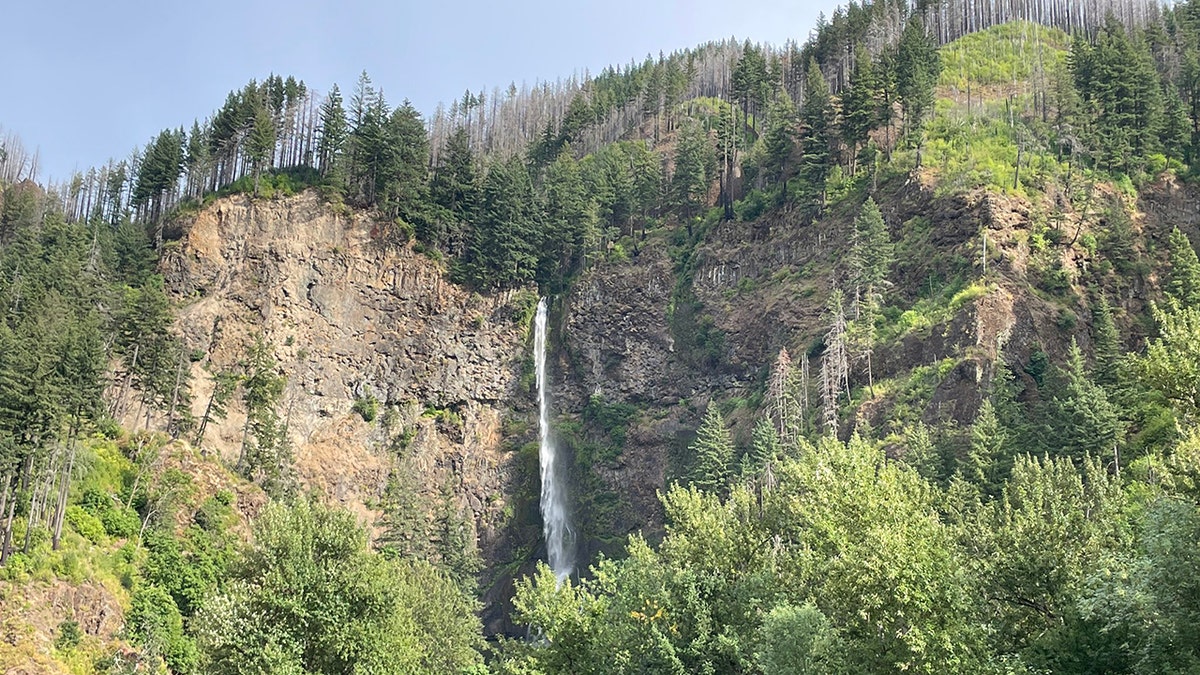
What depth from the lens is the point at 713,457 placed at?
69000 millimetres

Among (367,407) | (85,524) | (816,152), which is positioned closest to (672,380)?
(816,152)

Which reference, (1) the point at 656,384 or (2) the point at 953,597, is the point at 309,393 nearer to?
(1) the point at 656,384

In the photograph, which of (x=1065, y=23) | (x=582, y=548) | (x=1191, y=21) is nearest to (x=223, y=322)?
(x=582, y=548)

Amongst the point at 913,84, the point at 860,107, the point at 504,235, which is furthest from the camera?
the point at 504,235

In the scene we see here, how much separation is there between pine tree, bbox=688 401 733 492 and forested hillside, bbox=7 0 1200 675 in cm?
39

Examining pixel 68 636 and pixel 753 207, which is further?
pixel 753 207

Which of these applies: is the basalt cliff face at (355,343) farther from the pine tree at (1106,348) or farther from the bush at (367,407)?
the pine tree at (1106,348)

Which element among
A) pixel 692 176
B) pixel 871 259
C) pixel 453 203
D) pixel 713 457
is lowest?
pixel 713 457

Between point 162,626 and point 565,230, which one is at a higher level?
point 565,230

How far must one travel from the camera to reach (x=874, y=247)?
74062mm

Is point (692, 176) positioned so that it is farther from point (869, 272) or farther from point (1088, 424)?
point (1088, 424)

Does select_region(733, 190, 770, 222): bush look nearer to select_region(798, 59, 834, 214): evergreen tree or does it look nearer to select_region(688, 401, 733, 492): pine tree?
select_region(798, 59, 834, 214): evergreen tree

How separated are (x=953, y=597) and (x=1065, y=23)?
131 m

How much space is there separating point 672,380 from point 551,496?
54.5ft
